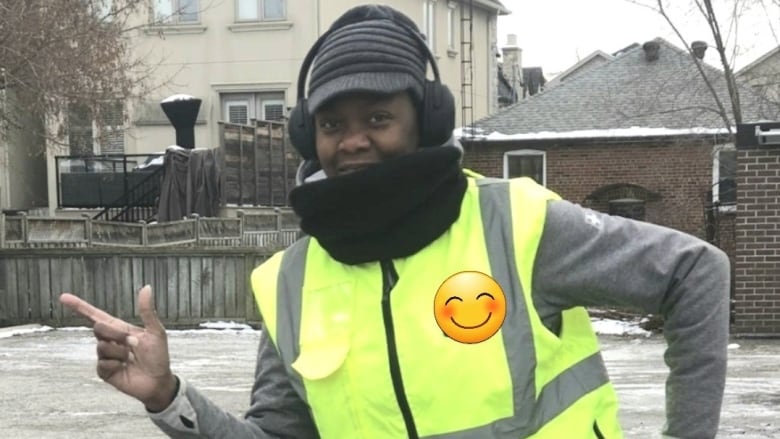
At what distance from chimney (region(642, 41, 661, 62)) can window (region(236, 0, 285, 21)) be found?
336 inches

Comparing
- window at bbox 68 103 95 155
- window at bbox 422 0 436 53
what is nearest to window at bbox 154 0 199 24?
window at bbox 68 103 95 155

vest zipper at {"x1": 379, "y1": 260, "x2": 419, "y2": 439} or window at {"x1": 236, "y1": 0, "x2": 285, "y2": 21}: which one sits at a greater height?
window at {"x1": 236, "y1": 0, "x2": 285, "y2": 21}

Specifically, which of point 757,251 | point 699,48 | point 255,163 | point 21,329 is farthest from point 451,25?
point 757,251

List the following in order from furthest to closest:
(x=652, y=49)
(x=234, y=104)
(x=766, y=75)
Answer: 1. (x=652, y=49)
2. (x=234, y=104)
3. (x=766, y=75)

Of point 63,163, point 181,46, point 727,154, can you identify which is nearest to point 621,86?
point 727,154

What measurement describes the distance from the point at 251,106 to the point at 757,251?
568 inches

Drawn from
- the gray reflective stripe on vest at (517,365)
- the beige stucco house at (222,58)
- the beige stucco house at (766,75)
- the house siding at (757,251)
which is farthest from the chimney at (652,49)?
the gray reflective stripe on vest at (517,365)

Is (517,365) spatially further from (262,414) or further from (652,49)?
(652,49)

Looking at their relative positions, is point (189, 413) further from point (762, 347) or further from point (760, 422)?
point (762, 347)

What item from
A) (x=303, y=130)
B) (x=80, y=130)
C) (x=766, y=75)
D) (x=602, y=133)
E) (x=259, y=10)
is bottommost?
(x=303, y=130)

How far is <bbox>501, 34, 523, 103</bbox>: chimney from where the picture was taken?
132ft

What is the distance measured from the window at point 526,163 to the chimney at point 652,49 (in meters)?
3.96

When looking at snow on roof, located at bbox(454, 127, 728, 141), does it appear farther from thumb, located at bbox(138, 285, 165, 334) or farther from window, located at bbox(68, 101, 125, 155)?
thumb, located at bbox(138, 285, 165, 334)

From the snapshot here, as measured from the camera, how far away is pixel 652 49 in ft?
77.9
